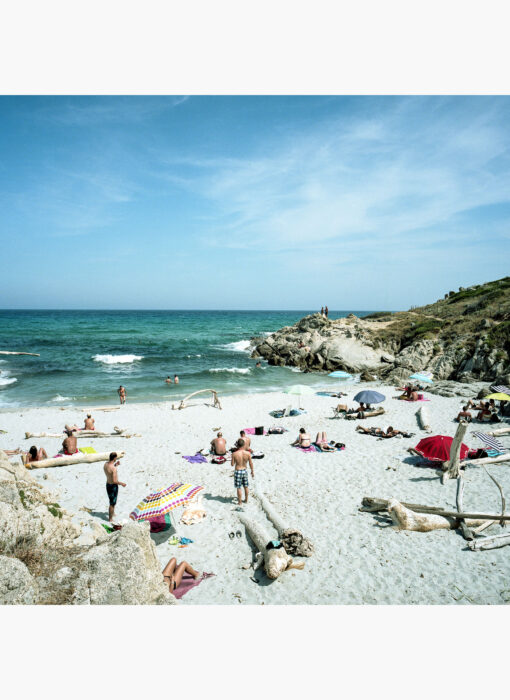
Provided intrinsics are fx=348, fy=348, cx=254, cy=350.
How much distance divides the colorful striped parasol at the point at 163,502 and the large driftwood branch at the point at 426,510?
14.0ft

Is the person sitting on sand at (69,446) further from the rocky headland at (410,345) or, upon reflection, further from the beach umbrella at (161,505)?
the rocky headland at (410,345)

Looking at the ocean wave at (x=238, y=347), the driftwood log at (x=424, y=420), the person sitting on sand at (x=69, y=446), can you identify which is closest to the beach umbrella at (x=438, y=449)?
the driftwood log at (x=424, y=420)

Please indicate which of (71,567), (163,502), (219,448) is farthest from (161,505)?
(219,448)

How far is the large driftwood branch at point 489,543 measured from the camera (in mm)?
6570

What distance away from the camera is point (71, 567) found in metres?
4.32

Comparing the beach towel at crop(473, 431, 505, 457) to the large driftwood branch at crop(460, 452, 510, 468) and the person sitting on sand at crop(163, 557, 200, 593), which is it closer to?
the large driftwood branch at crop(460, 452, 510, 468)

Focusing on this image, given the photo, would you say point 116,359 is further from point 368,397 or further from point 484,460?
point 484,460

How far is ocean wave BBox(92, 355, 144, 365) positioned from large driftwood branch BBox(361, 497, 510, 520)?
3287 centimetres

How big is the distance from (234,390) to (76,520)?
18334 millimetres

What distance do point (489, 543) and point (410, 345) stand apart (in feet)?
96.1

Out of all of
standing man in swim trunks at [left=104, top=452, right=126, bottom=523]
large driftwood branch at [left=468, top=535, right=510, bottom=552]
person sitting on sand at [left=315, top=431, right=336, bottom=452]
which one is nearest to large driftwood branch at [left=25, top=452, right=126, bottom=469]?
standing man in swim trunks at [left=104, top=452, right=126, bottom=523]

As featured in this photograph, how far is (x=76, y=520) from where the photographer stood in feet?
26.1

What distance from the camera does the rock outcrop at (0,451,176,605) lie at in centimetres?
407

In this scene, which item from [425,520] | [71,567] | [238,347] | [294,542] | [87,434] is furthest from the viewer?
[238,347]
